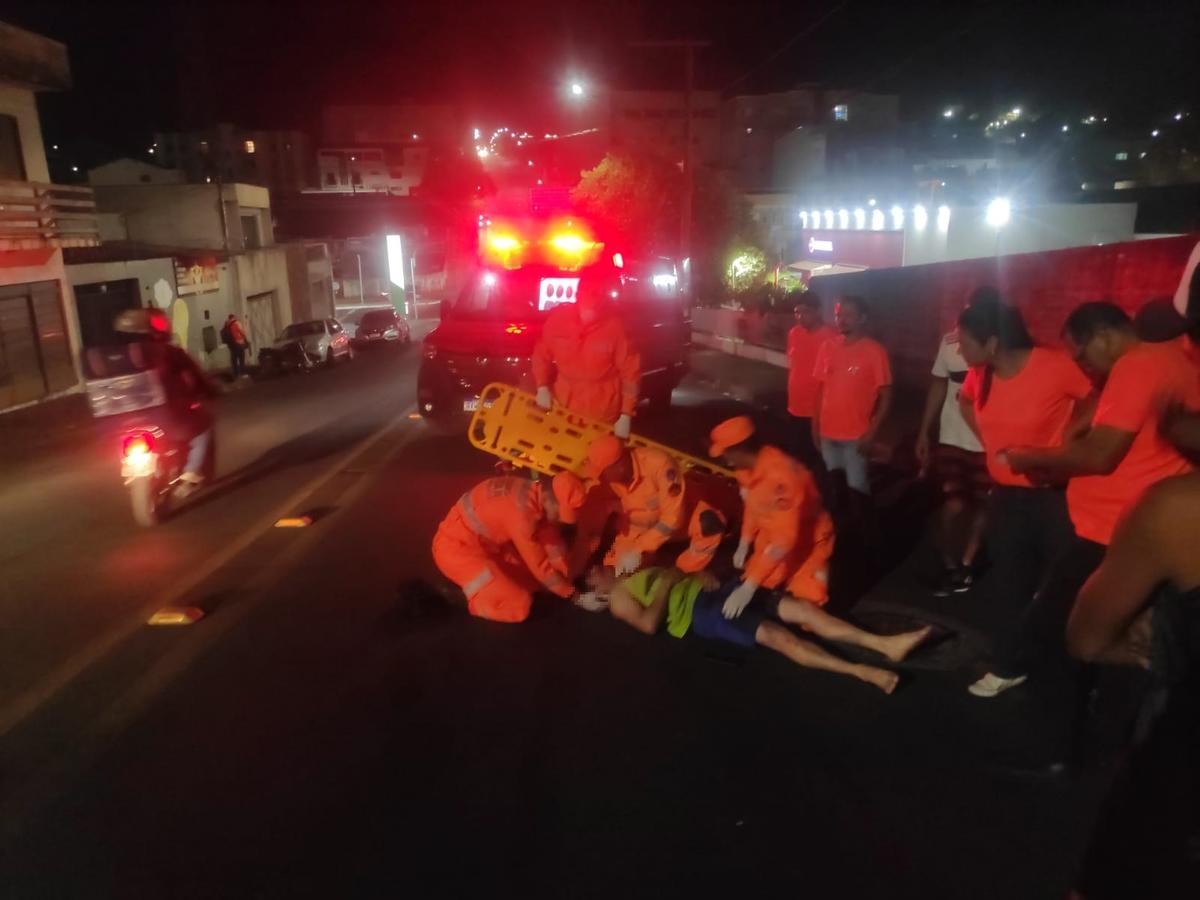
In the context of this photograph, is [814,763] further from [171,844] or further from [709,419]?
[709,419]

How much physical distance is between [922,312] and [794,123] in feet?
141

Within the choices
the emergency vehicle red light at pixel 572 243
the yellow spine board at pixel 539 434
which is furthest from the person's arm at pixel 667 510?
the emergency vehicle red light at pixel 572 243

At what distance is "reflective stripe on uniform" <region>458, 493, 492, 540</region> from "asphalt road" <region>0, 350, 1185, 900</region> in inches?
22.0

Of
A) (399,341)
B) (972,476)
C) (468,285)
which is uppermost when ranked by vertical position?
(468,285)

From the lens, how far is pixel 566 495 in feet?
16.3

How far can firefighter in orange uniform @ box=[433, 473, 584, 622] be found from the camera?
500 centimetres

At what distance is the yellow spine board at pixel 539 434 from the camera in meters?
6.25

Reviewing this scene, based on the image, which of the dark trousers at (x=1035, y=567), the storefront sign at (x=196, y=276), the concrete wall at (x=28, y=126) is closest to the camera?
the dark trousers at (x=1035, y=567)

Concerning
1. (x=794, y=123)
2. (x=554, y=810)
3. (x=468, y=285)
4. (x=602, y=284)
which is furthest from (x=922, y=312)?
(x=794, y=123)

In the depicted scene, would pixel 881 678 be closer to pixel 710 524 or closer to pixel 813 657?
pixel 813 657

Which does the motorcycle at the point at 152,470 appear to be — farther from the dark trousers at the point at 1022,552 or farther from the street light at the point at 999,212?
the street light at the point at 999,212

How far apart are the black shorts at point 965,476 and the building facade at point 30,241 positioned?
17.1 metres

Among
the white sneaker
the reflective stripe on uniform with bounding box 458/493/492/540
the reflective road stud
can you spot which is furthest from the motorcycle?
the white sneaker

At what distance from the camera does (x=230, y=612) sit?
18.5ft
